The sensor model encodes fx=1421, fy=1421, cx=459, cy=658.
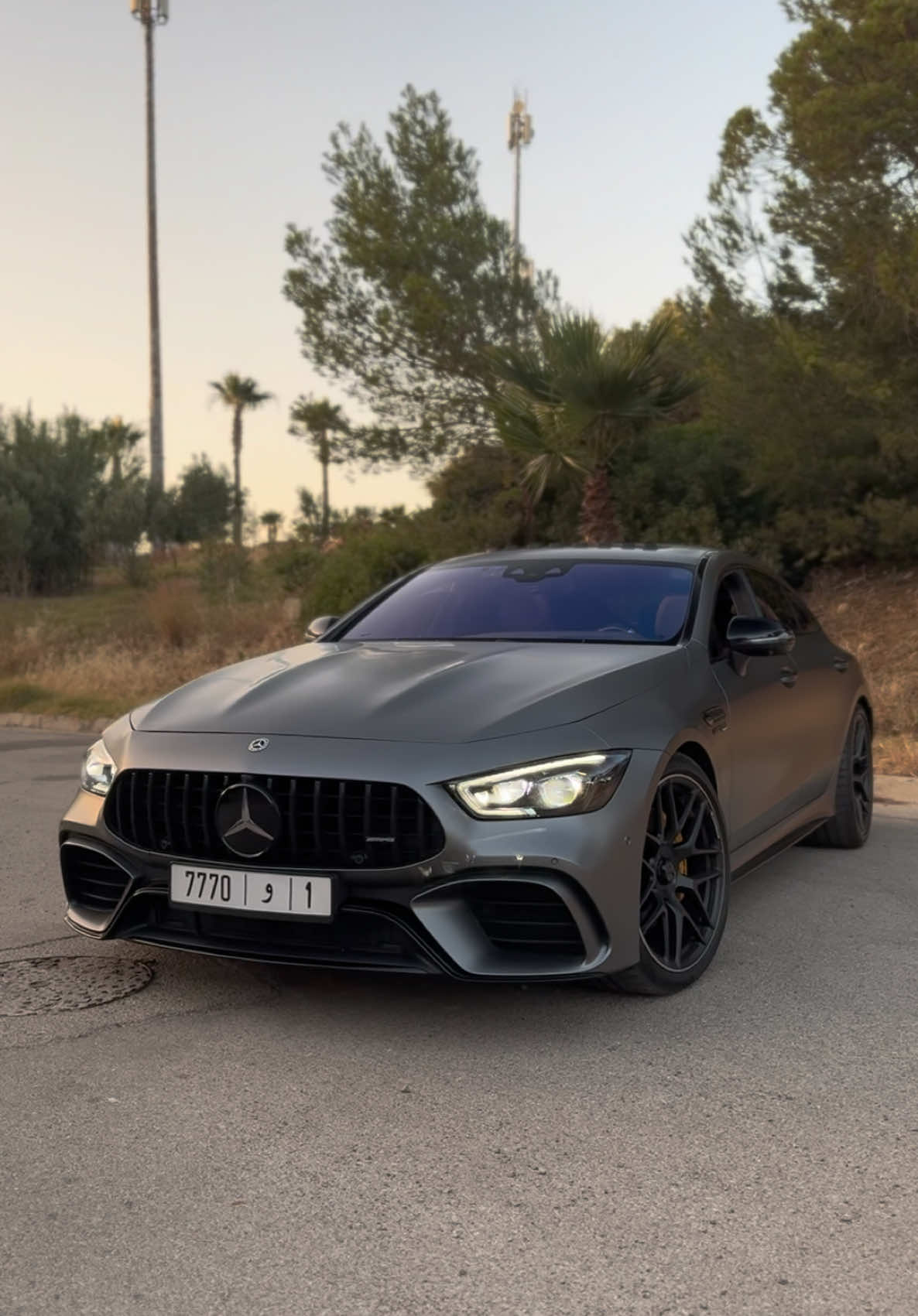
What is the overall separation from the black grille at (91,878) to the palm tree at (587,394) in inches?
438

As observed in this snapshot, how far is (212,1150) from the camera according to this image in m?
3.31

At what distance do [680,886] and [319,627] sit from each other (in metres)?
2.24

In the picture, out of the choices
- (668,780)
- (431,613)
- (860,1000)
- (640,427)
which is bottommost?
(860,1000)

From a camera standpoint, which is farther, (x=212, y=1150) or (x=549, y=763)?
(x=549, y=763)

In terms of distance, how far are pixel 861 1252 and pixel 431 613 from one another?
135 inches

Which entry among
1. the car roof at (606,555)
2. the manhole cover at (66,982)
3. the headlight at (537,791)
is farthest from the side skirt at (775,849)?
the manhole cover at (66,982)

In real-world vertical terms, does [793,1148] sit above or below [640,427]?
below

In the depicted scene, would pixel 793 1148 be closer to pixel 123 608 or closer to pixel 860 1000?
pixel 860 1000

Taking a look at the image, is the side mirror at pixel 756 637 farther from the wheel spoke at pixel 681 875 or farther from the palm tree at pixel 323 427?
the palm tree at pixel 323 427

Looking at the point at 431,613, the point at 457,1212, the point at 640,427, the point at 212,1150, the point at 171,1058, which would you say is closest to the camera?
the point at 457,1212

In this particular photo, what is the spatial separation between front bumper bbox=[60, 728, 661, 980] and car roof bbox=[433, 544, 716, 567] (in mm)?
1852

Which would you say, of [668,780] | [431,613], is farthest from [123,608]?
[668,780]

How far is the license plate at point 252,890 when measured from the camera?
156 inches

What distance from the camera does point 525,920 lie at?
399 centimetres
